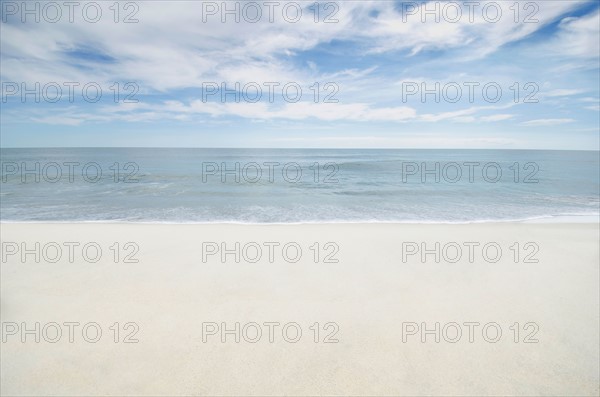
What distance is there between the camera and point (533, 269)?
638 centimetres

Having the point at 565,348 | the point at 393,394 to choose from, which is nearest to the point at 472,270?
the point at 565,348

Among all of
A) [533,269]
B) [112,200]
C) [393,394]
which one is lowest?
[393,394]

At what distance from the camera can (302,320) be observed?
4.52 m

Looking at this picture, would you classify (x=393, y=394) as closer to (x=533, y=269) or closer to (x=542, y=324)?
(x=542, y=324)

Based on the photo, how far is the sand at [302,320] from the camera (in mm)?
3379

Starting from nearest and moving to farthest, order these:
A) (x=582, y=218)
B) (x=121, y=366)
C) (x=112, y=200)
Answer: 1. (x=121, y=366)
2. (x=582, y=218)
3. (x=112, y=200)

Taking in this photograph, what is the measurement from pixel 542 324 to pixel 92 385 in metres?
5.69

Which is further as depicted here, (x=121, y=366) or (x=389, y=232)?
(x=389, y=232)

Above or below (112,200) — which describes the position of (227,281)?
below

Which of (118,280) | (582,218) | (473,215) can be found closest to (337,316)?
(118,280)

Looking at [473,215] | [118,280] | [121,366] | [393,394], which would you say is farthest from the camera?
[473,215]

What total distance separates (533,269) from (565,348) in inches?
115

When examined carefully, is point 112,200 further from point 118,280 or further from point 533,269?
point 533,269

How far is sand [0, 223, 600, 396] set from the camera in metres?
3.38
